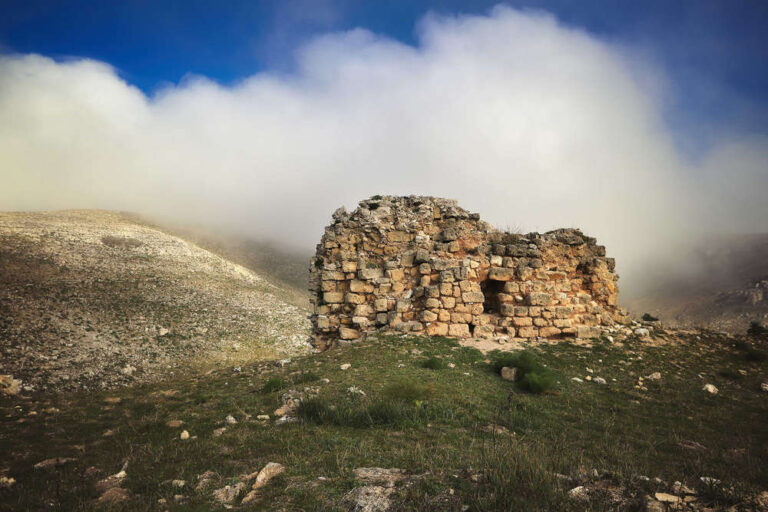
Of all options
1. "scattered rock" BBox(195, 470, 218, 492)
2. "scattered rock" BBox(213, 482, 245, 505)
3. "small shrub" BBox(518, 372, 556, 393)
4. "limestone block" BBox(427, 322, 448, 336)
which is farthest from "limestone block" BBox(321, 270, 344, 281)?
"scattered rock" BBox(213, 482, 245, 505)

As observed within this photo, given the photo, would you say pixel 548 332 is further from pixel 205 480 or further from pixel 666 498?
pixel 205 480

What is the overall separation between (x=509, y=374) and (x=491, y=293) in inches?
194

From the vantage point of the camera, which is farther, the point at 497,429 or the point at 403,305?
the point at 403,305

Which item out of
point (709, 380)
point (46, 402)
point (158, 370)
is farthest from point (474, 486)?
point (158, 370)

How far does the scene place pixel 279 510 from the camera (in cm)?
306

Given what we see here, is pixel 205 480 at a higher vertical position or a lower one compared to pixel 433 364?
lower

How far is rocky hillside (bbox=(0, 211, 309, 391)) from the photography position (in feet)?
62.4

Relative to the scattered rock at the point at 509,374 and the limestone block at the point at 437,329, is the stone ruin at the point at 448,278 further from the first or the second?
the scattered rock at the point at 509,374

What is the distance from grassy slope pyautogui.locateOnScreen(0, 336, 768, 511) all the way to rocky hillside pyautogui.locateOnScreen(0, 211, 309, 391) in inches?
485

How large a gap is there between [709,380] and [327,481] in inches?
389

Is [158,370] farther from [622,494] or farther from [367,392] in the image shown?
[622,494]

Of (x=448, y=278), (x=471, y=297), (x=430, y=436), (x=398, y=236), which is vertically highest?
(x=398, y=236)

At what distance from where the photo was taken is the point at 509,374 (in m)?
8.34

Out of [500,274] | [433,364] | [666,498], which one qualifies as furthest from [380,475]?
[500,274]
